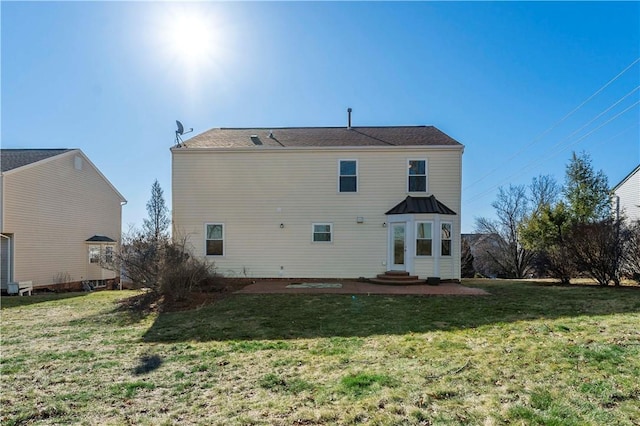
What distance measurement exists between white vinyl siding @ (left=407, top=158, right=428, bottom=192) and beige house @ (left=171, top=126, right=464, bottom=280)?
40mm

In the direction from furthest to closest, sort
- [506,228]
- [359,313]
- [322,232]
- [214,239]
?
[506,228], [214,239], [322,232], [359,313]

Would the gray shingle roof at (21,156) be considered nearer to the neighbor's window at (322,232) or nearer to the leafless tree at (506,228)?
the neighbor's window at (322,232)

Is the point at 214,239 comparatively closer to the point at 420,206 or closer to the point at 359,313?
the point at 420,206

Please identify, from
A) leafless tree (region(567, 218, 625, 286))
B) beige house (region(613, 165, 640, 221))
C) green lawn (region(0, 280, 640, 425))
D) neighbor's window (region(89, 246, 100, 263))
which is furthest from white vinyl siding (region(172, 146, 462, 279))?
beige house (region(613, 165, 640, 221))

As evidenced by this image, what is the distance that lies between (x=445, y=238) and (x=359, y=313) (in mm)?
7257

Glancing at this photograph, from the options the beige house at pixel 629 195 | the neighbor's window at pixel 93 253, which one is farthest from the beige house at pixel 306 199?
the beige house at pixel 629 195

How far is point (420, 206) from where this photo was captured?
1344 centimetres

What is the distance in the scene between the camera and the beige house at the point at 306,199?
13961mm

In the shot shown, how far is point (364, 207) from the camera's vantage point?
14.1 meters

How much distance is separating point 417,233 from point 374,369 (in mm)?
9686

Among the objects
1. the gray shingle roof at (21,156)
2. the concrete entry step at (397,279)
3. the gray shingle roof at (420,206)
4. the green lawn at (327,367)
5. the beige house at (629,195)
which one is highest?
the gray shingle roof at (21,156)

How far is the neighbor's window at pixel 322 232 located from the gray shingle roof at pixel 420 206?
256cm

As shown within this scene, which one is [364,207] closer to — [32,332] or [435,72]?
[435,72]

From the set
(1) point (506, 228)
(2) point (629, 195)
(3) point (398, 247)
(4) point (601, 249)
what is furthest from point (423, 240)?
(1) point (506, 228)
